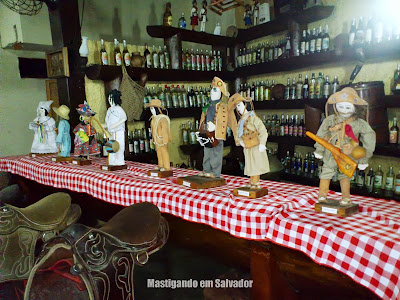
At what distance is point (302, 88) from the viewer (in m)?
3.82

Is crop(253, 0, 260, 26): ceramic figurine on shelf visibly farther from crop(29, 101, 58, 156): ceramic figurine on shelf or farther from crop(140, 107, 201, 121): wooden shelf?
crop(29, 101, 58, 156): ceramic figurine on shelf

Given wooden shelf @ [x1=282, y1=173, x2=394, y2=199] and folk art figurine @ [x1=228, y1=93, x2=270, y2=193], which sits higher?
folk art figurine @ [x1=228, y1=93, x2=270, y2=193]

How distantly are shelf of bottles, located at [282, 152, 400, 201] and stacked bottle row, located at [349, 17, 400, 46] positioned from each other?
136cm

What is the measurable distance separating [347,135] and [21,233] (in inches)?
62.5

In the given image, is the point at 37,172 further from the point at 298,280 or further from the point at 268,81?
the point at 268,81

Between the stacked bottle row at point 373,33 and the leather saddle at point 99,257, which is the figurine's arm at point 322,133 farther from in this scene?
the stacked bottle row at point 373,33

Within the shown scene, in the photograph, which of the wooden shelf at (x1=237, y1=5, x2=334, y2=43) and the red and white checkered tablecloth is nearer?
the red and white checkered tablecloth

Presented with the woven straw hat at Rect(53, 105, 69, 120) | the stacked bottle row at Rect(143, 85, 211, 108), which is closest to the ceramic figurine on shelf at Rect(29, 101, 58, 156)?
the woven straw hat at Rect(53, 105, 69, 120)

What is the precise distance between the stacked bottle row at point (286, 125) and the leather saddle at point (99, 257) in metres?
3.04

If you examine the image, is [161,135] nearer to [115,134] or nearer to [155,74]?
[115,134]

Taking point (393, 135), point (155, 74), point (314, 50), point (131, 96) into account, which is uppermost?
point (314, 50)

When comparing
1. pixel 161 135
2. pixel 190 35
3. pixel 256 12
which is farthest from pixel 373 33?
pixel 161 135

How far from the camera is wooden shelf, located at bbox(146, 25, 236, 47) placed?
3859 mm

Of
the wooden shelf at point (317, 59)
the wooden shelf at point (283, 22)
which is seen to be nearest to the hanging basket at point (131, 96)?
the wooden shelf at point (317, 59)
